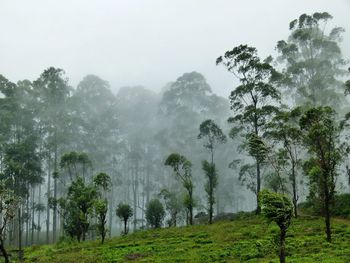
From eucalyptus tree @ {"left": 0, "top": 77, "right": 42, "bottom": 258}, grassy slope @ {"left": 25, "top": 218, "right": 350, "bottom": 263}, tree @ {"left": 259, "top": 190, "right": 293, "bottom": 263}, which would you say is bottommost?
grassy slope @ {"left": 25, "top": 218, "right": 350, "bottom": 263}

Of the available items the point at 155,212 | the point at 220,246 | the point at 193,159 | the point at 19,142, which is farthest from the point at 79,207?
the point at 193,159

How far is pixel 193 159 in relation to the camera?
9375cm

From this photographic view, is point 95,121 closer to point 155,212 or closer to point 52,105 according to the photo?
point 52,105

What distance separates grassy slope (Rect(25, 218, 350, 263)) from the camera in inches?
1055

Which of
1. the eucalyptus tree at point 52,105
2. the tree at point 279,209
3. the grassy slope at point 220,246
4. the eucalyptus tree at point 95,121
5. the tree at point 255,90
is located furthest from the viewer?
the eucalyptus tree at point 95,121

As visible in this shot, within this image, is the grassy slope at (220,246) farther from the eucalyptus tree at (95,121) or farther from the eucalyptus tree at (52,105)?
the eucalyptus tree at (95,121)

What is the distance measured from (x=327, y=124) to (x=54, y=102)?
55.8m

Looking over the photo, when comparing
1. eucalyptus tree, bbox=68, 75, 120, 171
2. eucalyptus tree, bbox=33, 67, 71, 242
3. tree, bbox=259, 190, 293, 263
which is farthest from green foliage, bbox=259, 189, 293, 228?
eucalyptus tree, bbox=68, 75, 120, 171

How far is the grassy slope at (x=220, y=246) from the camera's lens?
87.9ft

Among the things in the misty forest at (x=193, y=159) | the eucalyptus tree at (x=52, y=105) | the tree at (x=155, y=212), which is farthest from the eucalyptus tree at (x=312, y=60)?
the eucalyptus tree at (x=52, y=105)

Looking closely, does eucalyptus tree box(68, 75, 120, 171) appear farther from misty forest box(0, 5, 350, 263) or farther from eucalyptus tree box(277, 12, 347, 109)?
eucalyptus tree box(277, 12, 347, 109)

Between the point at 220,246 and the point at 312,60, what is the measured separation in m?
40.6

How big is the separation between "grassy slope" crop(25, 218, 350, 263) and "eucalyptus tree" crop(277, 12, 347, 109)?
2763 cm

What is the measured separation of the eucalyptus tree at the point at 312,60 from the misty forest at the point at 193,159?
0.21m
